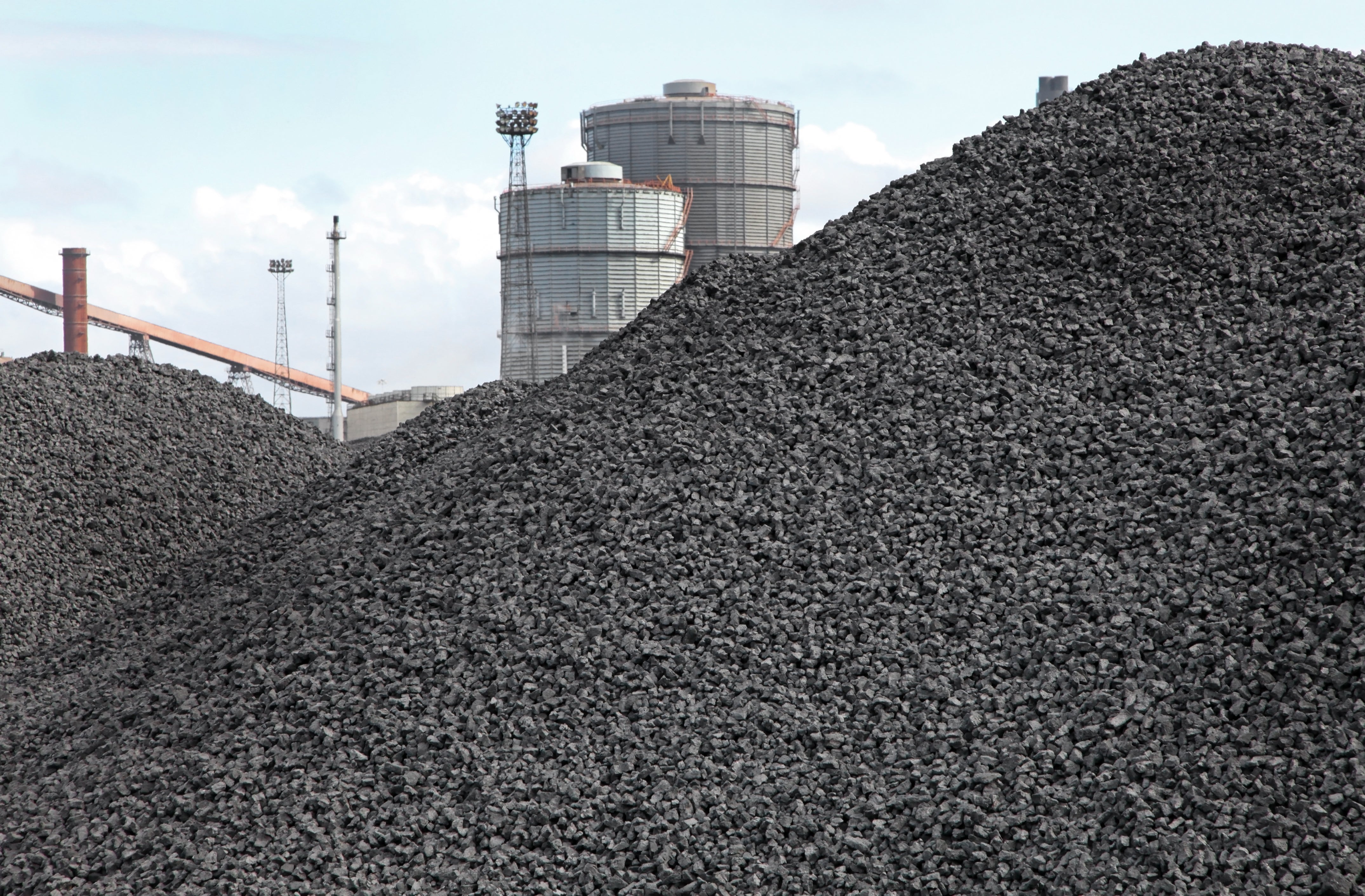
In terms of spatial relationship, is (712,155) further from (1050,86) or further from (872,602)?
(872,602)

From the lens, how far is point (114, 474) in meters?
12.8

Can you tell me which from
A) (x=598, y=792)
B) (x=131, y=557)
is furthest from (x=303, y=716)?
(x=131, y=557)

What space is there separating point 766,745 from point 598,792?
0.85m

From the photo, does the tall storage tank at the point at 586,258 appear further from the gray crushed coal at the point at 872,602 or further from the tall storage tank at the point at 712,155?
the gray crushed coal at the point at 872,602

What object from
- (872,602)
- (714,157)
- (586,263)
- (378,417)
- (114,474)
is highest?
(714,157)

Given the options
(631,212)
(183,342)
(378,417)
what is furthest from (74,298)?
(631,212)

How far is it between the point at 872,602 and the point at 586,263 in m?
24.0

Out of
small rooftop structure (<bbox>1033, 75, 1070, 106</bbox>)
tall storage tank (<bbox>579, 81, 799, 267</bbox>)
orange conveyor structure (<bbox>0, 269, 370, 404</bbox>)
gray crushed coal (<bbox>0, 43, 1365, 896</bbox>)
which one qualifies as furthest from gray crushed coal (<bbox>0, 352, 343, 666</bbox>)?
orange conveyor structure (<bbox>0, 269, 370, 404</bbox>)

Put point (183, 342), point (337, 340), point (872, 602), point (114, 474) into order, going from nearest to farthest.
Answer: point (872, 602)
point (114, 474)
point (337, 340)
point (183, 342)

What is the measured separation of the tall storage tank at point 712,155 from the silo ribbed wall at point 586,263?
1.35 meters

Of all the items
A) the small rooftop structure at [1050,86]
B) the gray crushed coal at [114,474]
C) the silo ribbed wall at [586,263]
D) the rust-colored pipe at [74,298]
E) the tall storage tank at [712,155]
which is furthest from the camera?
the rust-colored pipe at [74,298]

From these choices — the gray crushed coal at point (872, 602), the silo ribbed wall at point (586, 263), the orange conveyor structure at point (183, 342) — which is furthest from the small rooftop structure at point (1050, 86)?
the orange conveyor structure at point (183, 342)

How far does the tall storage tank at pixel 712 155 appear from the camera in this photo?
100ft

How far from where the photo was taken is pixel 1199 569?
6117 millimetres
